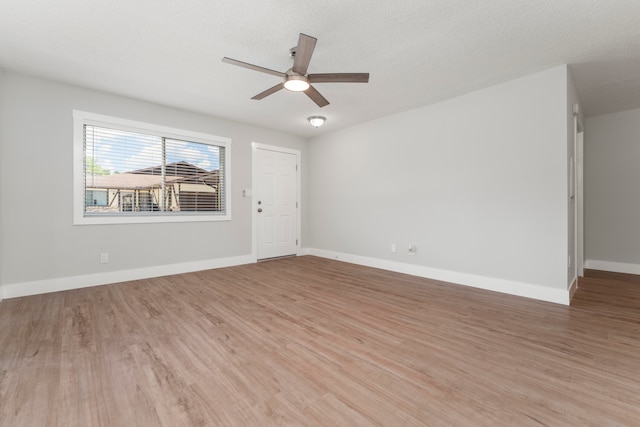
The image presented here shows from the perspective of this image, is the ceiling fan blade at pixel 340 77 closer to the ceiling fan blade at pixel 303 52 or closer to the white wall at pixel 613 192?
the ceiling fan blade at pixel 303 52

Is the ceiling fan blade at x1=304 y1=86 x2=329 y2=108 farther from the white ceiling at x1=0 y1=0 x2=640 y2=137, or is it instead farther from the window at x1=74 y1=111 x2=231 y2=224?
the window at x1=74 y1=111 x2=231 y2=224

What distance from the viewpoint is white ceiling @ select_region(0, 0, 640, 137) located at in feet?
7.18

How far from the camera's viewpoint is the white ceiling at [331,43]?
2.19 m

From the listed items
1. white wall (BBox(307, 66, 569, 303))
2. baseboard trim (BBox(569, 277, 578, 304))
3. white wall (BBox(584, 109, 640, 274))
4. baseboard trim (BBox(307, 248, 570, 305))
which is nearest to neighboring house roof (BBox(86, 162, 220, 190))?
white wall (BBox(307, 66, 569, 303))

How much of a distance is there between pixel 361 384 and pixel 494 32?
3020 millimetres

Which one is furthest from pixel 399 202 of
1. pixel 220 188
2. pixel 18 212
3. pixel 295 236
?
pixel 18 212

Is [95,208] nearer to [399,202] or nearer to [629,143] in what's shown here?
[399,202]

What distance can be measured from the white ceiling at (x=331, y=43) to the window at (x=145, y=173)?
0.63m

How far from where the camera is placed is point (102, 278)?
12.4 ft

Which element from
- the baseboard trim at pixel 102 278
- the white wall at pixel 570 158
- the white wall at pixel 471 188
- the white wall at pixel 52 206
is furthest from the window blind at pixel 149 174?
the white wall at pixel 570 158

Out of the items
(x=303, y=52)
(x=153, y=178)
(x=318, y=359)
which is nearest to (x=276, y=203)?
(x=153, y=178)

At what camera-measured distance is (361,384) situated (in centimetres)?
166

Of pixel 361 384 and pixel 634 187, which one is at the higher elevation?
pixel 634 187

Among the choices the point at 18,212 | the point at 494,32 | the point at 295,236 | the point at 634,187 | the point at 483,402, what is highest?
the point at 494,32
